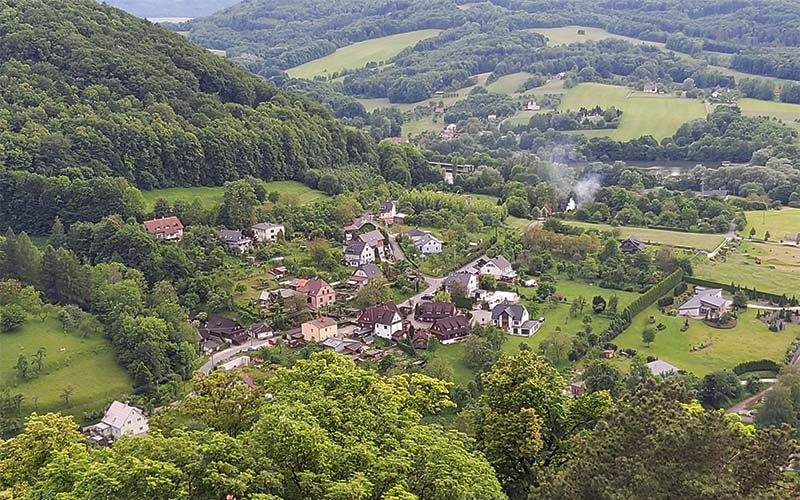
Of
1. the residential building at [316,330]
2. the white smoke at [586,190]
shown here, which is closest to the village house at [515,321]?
the residential building at [316,330]

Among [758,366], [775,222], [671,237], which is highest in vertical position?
[758,366]

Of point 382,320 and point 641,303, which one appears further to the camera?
point 641,303

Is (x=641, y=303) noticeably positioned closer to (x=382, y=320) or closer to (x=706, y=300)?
(x=706, y=300)

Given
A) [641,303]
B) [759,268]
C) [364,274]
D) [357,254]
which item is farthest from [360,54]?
[641,303]

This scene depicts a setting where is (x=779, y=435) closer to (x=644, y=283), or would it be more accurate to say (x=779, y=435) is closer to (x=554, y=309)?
(x=554, y=309)

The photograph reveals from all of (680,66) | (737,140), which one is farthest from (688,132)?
(680,66)

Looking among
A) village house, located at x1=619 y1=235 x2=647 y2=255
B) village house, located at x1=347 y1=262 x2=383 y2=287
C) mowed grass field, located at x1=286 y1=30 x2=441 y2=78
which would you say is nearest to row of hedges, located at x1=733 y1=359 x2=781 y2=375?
village house, located at x1=619 y1=235 x2=647 y2=255

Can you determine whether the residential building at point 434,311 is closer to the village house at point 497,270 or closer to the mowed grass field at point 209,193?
the village house at point 497,270
